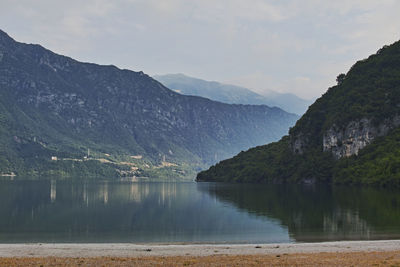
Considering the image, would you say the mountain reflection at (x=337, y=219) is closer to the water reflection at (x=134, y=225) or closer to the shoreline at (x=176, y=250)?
the water reflection at (x=134, y=225)

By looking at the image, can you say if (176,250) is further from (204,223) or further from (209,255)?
(204,223)

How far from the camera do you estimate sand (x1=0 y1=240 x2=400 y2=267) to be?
137 feet

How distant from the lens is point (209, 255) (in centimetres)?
4847

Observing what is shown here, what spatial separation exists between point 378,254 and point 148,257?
77.2 ft

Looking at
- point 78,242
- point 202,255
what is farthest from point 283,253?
point 78,242

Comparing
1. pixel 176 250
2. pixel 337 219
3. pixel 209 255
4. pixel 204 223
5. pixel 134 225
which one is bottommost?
pixel 134 225

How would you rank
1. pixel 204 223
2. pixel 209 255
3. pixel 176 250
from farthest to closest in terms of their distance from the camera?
1. pixel 204 223
2. pixel 176 250
3. pixel 209 255

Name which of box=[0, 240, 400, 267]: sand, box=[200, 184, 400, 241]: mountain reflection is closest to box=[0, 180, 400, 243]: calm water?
box=[200, 184, 400, 241]: mountain reflection

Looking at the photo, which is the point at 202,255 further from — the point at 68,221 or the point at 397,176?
the point at 397,176

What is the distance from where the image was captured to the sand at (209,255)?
41.8 meters

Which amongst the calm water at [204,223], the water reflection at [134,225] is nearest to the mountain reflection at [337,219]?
the calm water at [204,223]

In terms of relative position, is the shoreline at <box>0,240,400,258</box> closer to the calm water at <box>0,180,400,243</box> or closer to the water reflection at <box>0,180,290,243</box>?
the calm water at <box>0,180,400,243</box>

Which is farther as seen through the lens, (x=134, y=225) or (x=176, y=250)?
(x=134, y=225)

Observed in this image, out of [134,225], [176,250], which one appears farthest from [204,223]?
[176,250]
